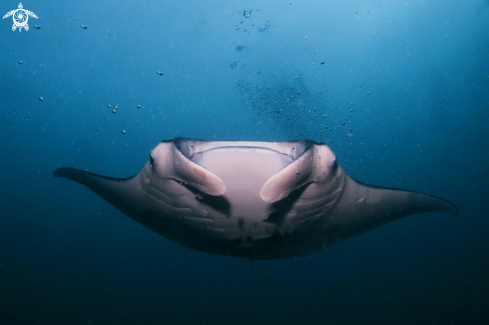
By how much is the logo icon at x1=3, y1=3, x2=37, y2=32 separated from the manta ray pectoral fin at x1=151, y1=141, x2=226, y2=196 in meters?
9.86

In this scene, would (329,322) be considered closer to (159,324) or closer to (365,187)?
(159,324)

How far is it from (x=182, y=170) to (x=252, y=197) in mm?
654

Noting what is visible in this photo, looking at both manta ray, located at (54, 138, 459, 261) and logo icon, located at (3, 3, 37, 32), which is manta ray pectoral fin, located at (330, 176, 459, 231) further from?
logo icon, located at (3, 3, 37, 32)

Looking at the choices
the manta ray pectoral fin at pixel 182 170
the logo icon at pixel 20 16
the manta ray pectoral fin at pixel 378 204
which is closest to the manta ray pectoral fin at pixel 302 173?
the manta ray pectoral fin at pixel 182 170

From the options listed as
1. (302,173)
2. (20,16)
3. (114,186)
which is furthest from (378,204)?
(20,16)

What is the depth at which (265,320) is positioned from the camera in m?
21.1

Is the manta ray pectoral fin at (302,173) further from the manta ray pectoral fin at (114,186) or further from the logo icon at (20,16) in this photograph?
the logo icon at (20,16)

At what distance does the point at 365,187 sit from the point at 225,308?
39.0 metres

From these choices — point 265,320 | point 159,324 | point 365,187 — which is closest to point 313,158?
point 365,187

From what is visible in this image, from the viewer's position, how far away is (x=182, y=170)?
5.74ft

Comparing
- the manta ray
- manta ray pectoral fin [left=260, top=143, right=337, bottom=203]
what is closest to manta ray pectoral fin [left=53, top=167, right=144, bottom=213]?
the manta ray

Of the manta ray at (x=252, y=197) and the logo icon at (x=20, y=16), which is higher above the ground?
the logo icon at (x=20, y=16)

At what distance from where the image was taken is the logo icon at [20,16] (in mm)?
7748

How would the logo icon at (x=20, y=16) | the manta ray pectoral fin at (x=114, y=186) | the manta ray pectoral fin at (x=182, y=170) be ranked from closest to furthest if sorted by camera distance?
the manta ray pectoral fin at (x=182, y=170), the manta ray pectoral fin at (x=114, y=186), the logo icon at (x=20, y=16)
